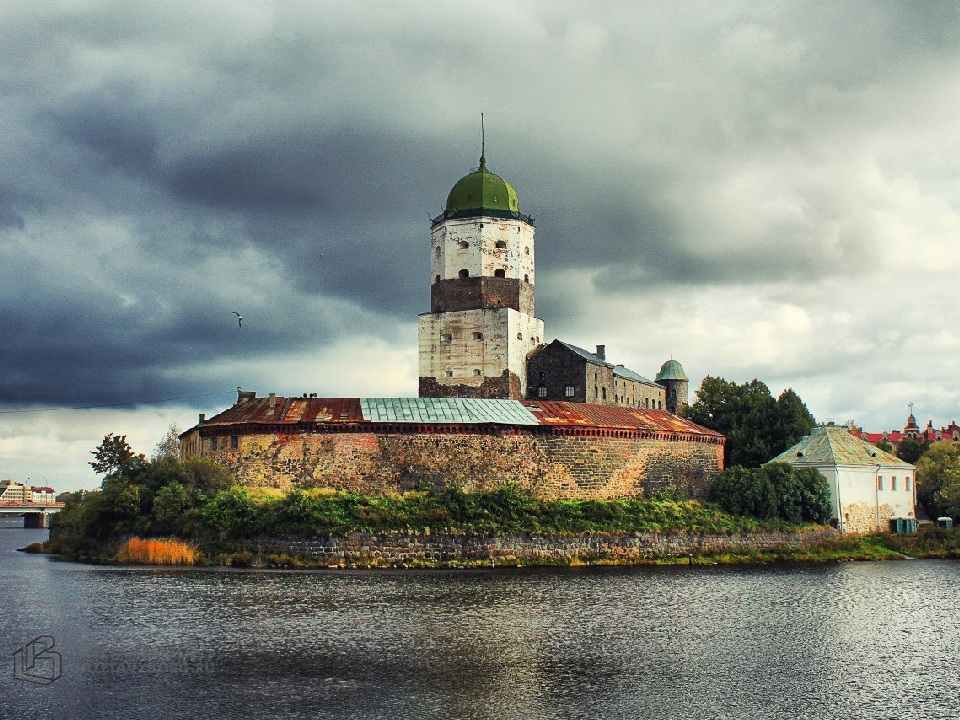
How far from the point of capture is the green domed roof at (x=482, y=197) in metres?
51.2

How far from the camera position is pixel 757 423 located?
51.0 meters

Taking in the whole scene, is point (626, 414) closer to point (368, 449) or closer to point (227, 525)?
point (368, 449)

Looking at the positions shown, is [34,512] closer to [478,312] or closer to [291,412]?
[478,312]

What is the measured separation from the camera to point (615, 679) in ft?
55.6

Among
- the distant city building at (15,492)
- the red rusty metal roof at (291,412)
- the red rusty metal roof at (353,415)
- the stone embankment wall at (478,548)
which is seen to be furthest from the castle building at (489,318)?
the distant city building at (15,492)

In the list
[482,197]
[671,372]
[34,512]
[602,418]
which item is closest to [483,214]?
[482,197]

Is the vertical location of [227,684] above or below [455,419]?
below

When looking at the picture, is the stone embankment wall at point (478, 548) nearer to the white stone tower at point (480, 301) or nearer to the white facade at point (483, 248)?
the white stone tower at point (480, 301)

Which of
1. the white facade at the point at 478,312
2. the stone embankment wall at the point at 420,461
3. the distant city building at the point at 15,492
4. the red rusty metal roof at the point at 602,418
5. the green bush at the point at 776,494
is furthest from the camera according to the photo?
the distant city building at the point at 15,492

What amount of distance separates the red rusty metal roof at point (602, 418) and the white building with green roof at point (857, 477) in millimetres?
4399

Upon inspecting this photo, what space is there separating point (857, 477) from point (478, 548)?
1909 cm

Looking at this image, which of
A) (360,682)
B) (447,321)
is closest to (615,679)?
(360,682)

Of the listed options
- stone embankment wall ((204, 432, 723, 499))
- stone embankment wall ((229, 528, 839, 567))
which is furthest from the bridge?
stone embankment wall ((229, 528, 839, 567))

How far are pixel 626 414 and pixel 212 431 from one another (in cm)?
1690
